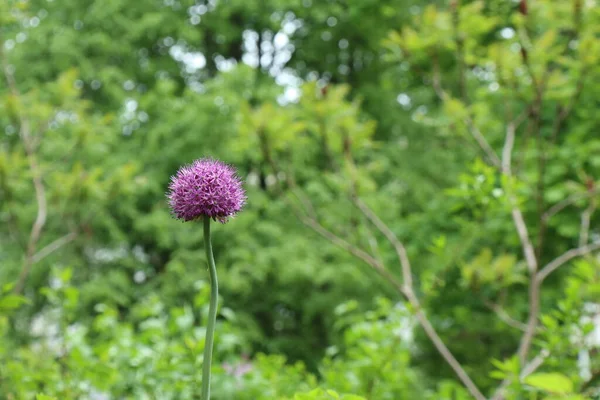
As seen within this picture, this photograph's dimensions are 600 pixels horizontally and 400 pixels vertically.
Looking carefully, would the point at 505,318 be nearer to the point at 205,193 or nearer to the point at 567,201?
the point at 567,201

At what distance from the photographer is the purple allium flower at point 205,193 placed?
124 centimetres

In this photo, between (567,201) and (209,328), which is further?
(567,201)

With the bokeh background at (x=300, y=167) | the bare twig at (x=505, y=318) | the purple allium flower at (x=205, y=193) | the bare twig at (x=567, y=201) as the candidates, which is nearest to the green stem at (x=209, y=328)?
the purple allium flower at (x=205, y=193)

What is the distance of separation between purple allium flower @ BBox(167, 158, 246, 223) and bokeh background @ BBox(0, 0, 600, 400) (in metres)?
1.95

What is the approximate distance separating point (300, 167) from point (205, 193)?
8406 millimetres

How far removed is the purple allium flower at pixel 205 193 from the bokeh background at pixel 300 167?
1951 mm

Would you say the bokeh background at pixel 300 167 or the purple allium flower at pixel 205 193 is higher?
the purple allium flower at pixel 205 193

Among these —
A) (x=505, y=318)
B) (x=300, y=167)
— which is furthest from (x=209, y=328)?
(x=300, y=167)

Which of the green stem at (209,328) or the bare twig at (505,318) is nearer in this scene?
the green stem at (209,328)

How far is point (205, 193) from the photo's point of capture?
48.8 inches

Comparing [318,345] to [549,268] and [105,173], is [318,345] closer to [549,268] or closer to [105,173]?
[105,173]

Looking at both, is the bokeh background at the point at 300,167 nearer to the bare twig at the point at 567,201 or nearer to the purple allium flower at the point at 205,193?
the bare twig at the point at 567,201

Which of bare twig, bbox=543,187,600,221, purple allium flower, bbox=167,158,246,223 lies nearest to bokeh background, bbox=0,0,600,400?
bare twig, bbox=543,187,600,221

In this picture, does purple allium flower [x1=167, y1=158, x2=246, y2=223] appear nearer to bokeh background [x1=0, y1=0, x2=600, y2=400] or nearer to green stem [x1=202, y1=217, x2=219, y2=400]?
green stem [x1=202, y1=217, x2=219, y2=400]
